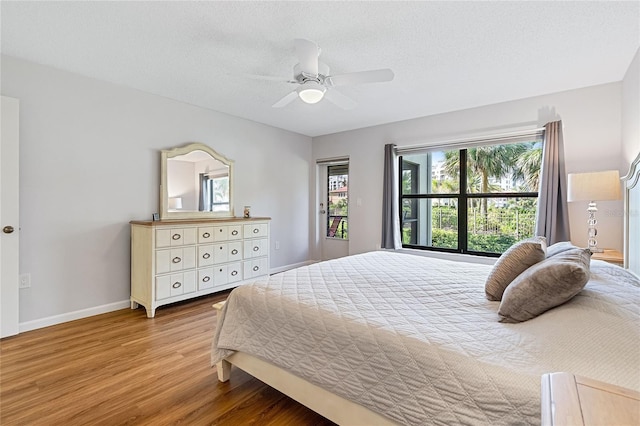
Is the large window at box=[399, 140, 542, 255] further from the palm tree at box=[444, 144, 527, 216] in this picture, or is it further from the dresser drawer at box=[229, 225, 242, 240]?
the dresser drawer at box=[229, 225, 242, 240]

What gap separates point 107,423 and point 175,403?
0.31m

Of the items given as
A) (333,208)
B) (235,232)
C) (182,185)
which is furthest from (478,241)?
(182,185)

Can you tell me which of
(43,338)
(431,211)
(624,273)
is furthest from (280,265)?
(624,273)

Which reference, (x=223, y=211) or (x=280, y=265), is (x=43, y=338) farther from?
(x=280, y=265)

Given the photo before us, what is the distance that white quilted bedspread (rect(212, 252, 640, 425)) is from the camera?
36.9 inches

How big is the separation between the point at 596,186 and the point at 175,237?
3.84 metres

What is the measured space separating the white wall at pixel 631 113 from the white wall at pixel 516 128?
15 centimetres

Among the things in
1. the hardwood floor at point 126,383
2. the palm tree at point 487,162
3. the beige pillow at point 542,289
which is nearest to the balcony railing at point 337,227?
the palm tree at point 487,162

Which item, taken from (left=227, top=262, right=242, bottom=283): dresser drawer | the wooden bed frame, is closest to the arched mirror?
(left=227, top=262, right=242, bottom=283): dresser drawer

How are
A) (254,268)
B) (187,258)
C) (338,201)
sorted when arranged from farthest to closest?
(338,201) → (254,268) → (187,258)

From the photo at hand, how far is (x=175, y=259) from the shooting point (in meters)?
3.09

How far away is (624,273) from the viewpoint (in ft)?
5.26

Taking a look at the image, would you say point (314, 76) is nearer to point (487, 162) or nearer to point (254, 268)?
point (254, 268)

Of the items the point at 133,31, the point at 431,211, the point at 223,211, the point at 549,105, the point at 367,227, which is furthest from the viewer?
the point at 367,227
